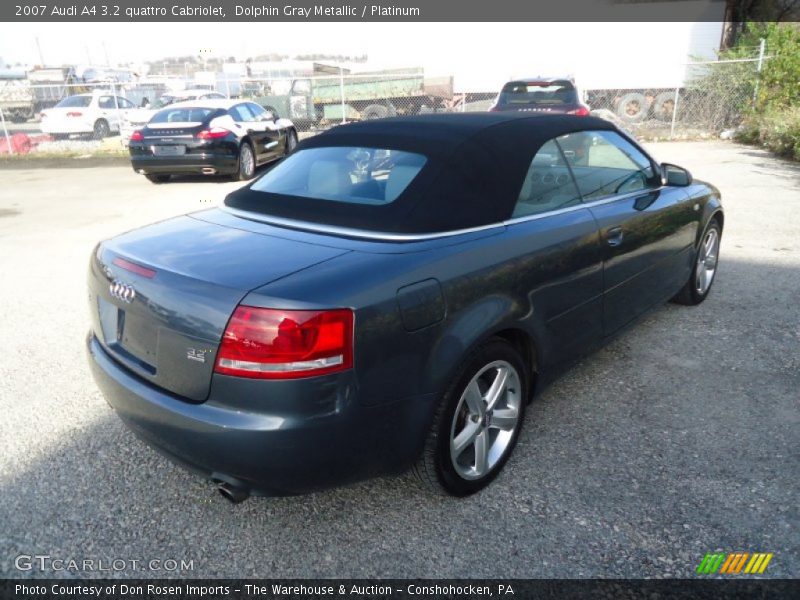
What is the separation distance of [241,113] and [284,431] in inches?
431

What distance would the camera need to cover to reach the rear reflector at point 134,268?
2.31 meters

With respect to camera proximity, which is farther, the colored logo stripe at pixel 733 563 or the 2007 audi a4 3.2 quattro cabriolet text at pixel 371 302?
the colored logo stripe at pixel 733 563

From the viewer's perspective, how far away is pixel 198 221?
2898mm

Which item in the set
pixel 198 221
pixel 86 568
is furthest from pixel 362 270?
pixel 86 568

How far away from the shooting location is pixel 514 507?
2.62 metres

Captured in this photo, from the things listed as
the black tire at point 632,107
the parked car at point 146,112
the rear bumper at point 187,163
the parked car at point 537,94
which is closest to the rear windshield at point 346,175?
the rear bumper at point 187,163

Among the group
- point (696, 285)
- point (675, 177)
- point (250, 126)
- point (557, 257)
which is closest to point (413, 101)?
point (250, 126)

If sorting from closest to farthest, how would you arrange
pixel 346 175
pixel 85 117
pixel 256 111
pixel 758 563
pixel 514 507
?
pixel 758 563 < pixel 514 507 < pixel 346 175 < pixel 256 111 < pixel 85 117

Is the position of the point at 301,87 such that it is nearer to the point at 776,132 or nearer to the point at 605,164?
the point at 776,132

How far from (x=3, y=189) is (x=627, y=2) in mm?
23073

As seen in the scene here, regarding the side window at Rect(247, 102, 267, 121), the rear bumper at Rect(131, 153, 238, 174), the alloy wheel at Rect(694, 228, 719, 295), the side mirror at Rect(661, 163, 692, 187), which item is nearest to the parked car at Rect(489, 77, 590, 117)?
the side window at Rect(247, 102, 267, 121)

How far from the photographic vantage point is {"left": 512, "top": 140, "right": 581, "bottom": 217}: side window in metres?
2.90

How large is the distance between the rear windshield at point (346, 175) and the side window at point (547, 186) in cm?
54

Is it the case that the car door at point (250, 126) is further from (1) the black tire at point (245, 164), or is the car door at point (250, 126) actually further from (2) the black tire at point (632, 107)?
(2) the black tire at point (632, 107)
